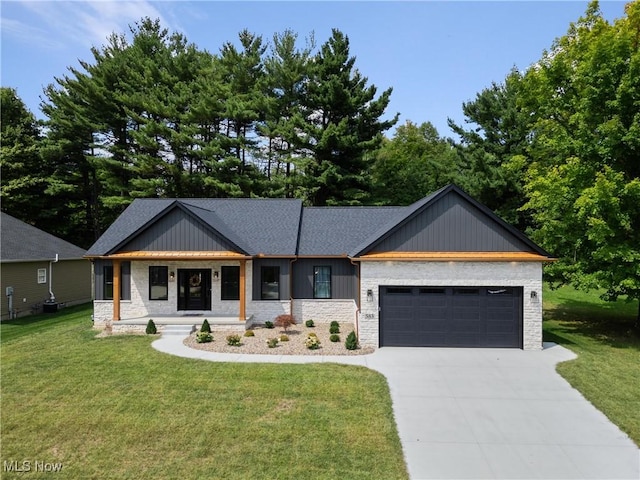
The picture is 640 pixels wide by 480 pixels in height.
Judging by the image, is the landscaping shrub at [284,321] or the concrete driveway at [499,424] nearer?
the concrete driveway at [499,424]

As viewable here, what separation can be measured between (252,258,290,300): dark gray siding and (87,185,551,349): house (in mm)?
47

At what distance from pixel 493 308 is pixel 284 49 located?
28.2 m

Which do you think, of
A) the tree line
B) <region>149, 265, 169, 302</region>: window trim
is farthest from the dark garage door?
the tree line

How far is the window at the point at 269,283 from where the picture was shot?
17578 mm

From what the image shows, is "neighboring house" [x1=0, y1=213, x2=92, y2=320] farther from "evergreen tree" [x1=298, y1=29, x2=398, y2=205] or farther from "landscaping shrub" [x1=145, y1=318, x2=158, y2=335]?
"evergreen tree" [x1=298, y1=29, x2=398, y2=205]

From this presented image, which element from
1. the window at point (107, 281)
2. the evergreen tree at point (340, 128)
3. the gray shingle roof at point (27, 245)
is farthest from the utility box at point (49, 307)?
the evergreen tree at point (340, 128)

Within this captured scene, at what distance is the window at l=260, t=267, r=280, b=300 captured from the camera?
17.6m

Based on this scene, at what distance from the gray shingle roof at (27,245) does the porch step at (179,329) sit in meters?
10.5

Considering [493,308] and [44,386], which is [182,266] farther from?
[493,308]

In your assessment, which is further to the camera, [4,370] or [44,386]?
[4,370]

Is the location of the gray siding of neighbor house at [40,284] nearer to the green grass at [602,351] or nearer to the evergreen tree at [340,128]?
the evergreen tree at [340,128]

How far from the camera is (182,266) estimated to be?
1752cm

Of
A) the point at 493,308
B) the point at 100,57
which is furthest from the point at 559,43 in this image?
the point at 100,57

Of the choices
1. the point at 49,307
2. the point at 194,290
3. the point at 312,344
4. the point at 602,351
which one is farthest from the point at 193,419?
the point at 49,307
